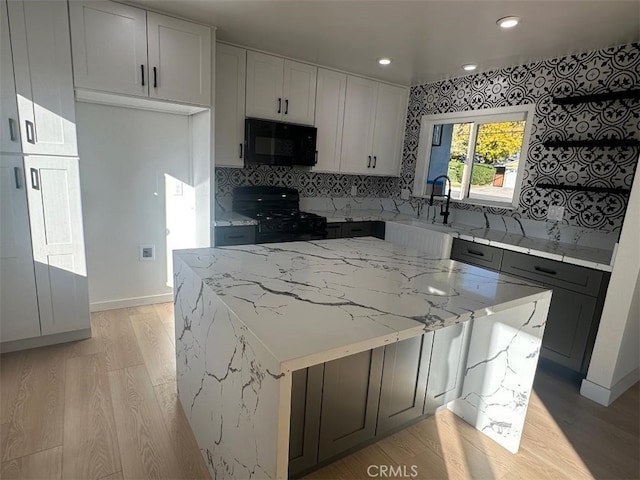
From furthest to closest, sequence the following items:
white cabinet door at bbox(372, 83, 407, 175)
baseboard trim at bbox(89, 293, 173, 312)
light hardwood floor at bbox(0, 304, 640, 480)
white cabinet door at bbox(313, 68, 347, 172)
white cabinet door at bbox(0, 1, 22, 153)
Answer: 1. white cabinet door at bbox(372, 83, 407, 175)
2. white cabinet door at bbox(313, 68, 347, 172)
3. baseboard trim at bbox(89, 293, 173, 312)
4. white cabinet door at bbox(0, 1, 22, 153)
5. light hardwood floor at bbox(0, 304, 640, 480)

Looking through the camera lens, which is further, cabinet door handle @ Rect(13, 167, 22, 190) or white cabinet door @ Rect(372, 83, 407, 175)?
white cabinet door @ Rect(372, 83, 407, 175)

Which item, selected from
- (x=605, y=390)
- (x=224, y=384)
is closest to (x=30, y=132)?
(x=224, y=384)

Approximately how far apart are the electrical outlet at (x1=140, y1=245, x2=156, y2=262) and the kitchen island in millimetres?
1605

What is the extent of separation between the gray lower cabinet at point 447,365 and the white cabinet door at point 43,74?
2.54 meters

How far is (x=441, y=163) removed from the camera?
397 centimetres

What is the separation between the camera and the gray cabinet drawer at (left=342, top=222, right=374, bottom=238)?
12.1ft

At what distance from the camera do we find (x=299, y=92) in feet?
11.2

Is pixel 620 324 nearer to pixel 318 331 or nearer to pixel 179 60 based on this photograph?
pixel 318 331

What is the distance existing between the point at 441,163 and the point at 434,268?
2524 mm

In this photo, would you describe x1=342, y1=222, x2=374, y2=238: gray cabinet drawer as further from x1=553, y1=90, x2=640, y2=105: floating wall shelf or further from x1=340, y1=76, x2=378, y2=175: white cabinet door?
x1=553, y1=90, x2=640, y2=105: floating wall shelf

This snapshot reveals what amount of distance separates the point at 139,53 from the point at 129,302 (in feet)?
6.74

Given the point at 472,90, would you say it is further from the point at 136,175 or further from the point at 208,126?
the point at 136,175

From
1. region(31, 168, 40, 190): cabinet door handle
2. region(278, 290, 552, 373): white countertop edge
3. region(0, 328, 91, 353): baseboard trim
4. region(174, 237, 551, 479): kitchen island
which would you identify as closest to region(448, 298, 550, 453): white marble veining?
region(174, 237, 551, 479): kitchen island

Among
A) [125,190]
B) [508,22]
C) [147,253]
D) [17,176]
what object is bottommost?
[147,253]
